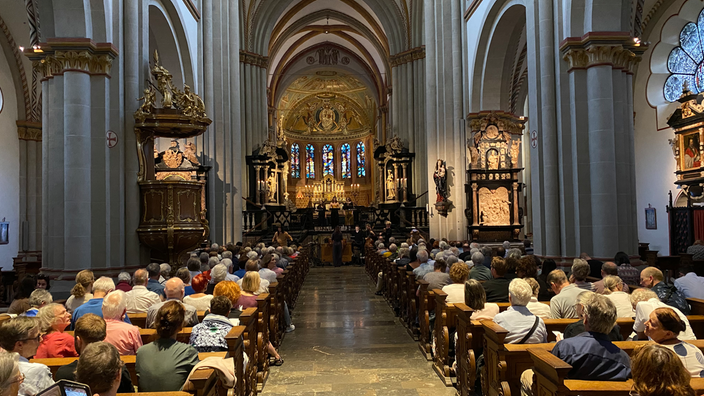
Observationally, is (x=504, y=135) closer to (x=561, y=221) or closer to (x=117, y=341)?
(x=561, y=221)

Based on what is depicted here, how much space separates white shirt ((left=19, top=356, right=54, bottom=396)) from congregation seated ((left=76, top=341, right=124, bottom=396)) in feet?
1.93

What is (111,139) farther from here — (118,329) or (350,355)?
(118,329)

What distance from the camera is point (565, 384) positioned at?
325 cm

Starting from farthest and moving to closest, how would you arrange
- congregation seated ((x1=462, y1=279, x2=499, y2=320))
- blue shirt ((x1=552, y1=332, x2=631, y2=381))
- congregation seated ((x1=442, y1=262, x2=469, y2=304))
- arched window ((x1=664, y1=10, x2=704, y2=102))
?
arched window ((x1=664, y1=10, x2=704, y2=102)) → congregation seated ((x1=442, y1=262, x2=469, y2=304)) → congregation seated ((x1=462, y1=279, x2=499, y2=320)) → blue shirt ((x1=552, y1=332, x2=631, y2=381))

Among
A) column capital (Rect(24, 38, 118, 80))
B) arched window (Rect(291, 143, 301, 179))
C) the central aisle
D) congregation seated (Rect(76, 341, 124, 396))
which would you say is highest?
arched window (Rect(291, 143, 301, 179))

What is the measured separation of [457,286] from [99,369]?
471 centimetres

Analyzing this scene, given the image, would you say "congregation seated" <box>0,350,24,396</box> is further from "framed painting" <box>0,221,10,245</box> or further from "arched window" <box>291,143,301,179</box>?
"arched window" <box>291,143,301,179</box>

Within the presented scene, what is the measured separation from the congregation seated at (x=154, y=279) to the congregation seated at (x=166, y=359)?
3.34 metres

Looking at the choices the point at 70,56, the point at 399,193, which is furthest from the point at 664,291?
the point at 399,193

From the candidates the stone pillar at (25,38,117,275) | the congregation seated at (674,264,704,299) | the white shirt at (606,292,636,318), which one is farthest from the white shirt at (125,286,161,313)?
the congregation seated at (674,264,704,299)

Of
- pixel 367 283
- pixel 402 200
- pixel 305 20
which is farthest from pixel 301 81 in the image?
pixel 367 283

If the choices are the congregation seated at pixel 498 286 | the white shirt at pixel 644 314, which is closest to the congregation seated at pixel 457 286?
the congregation seated at pixel 498 286

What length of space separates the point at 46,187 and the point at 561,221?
9330mm

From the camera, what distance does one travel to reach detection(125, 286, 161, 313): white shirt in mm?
6207
